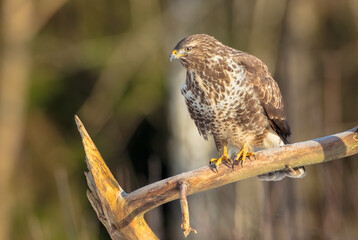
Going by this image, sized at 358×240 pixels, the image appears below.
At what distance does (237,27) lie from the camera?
1028 cm

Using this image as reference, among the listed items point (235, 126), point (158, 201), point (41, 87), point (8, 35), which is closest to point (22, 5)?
point (8, 35)

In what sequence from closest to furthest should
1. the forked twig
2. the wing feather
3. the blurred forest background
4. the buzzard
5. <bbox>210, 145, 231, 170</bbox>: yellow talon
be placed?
the forked twig, <bbox>210, 145, 231, 170</bbox>: yellow talon, the buzzard, the wing feather, the blurred forest background

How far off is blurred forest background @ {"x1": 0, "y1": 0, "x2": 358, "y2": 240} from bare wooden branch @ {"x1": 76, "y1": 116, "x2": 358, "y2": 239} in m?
3.83

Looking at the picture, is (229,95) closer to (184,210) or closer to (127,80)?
(184,210)

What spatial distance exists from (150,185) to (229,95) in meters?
1.16

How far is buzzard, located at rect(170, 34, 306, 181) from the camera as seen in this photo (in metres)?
4.79

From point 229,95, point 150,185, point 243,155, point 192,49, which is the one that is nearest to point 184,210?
point 150,185

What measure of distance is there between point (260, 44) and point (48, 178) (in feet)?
17.5

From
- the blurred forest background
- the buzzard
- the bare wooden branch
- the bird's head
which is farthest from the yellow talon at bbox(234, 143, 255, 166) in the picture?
the blurred forest background

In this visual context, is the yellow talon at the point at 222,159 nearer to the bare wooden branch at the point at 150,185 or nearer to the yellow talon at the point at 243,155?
the yellow talon at the point at 243,155

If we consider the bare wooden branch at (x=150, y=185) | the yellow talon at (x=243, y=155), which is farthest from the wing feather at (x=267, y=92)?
the bare wooden branch at (x=150, y=185)

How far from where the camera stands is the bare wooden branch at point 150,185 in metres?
3.97

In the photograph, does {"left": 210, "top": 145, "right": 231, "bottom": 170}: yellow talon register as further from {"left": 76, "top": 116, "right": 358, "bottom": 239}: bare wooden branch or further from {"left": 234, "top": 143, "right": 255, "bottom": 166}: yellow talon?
{"left": 76, "top": 116, "right": 358, "bottom": 239}: bare wooden branch

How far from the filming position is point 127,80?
11.5 m
